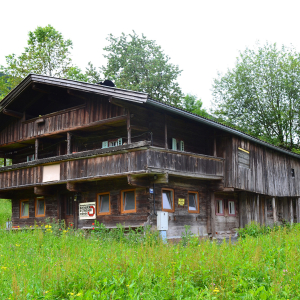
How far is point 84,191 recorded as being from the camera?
62.0ft

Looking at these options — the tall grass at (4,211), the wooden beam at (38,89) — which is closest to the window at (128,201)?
the wooden beam at (38,89)

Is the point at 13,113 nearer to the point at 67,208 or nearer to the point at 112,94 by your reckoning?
the point at 67,208

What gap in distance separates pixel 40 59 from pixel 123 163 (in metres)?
21.7

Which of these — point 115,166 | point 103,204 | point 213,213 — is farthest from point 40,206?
point 213,213

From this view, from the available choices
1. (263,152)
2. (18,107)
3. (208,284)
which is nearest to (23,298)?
(208,284)

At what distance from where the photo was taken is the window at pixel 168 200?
1706cm

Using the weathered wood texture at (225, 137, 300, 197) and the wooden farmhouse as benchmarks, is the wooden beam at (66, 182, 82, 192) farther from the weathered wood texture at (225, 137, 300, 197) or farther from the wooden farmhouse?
the weathered wood texture at (225, 137, 300, 197)

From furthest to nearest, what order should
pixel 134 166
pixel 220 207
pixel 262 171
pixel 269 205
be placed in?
1. pixel 269 205
2. pixel 262 171
3. pixel 220 207
4. pixel 134 166

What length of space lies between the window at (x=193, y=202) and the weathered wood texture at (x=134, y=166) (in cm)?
130

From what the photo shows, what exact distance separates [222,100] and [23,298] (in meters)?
37.4

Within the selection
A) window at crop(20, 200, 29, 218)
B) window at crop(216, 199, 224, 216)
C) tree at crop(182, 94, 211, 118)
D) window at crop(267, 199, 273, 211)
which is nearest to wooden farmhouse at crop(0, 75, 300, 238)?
window at crop(20, 200, 29, 218)

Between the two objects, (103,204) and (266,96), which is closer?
(103,204)

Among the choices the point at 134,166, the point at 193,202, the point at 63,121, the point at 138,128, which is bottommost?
the point at 193,202

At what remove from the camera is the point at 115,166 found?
15938 millimetres
